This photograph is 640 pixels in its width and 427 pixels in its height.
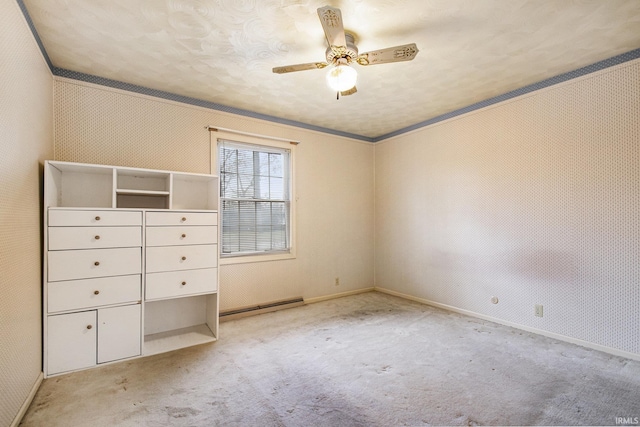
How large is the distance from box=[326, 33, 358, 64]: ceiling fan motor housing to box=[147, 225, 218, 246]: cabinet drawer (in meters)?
1.97

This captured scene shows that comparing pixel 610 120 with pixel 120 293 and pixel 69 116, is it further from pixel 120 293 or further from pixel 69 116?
pixel 69 116

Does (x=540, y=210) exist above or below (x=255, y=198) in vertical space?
below

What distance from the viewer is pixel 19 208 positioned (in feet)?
5.98

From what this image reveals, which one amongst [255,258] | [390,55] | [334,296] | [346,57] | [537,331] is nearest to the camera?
[390,55]

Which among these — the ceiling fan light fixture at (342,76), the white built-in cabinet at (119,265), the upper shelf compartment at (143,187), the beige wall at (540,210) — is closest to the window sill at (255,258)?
the white built-in cabinet at (119,265)

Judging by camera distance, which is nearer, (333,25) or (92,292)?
(333,25)

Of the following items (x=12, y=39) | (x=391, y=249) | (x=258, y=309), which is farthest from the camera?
(x=391, y=249)

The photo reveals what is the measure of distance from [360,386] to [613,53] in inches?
139

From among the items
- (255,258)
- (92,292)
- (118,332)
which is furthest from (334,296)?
(92,292)

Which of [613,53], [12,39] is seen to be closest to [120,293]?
[12,39]

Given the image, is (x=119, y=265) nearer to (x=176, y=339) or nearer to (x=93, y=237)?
(x=93, y=237)

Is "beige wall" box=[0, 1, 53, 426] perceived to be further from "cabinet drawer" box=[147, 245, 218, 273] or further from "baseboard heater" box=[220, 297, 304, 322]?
"baseboard heater" box=[220, 297, 304, 322]

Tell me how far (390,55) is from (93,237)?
9.18 ft

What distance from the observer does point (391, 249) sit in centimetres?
470
